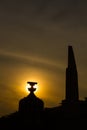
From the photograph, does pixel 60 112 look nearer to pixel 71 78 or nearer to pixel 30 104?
pixel 30 104

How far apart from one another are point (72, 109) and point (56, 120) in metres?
2.48

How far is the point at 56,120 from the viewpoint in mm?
33906

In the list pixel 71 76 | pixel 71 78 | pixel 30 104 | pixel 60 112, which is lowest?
pixel 60 112

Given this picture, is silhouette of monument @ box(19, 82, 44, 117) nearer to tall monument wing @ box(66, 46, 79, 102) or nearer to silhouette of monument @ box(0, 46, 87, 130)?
silhouette of monument @ box(0, 46, 87, 130)

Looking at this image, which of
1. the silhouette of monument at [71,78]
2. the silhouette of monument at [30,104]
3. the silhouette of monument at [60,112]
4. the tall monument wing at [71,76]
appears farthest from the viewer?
the tall monument wing at [71,76]

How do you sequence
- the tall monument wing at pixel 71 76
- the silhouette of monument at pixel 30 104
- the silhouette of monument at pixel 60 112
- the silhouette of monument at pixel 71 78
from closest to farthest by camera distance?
the silhouette of monument at pixel 60 112 → the silhouette of monument at pixel 30 104 → the silhouette of monument at pixel 71 78 → the tall monument wing at pixel 71 76

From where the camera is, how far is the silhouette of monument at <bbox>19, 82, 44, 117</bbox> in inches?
1278

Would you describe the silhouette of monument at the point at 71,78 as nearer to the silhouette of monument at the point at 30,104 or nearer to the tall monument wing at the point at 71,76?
the tall monument wing at the point at 71,76

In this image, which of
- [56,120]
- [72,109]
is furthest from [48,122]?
[72,109]

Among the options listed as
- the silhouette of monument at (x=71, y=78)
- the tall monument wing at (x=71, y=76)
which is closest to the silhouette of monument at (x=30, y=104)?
the silhouette of monument at (x=71, y=78)

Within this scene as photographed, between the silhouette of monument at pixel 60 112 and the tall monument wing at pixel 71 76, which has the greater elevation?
the tall monument wing at pixel 71 76

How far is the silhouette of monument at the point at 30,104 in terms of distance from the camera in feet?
107

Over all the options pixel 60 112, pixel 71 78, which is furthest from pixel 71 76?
pixel 60 112

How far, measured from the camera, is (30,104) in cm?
3253
